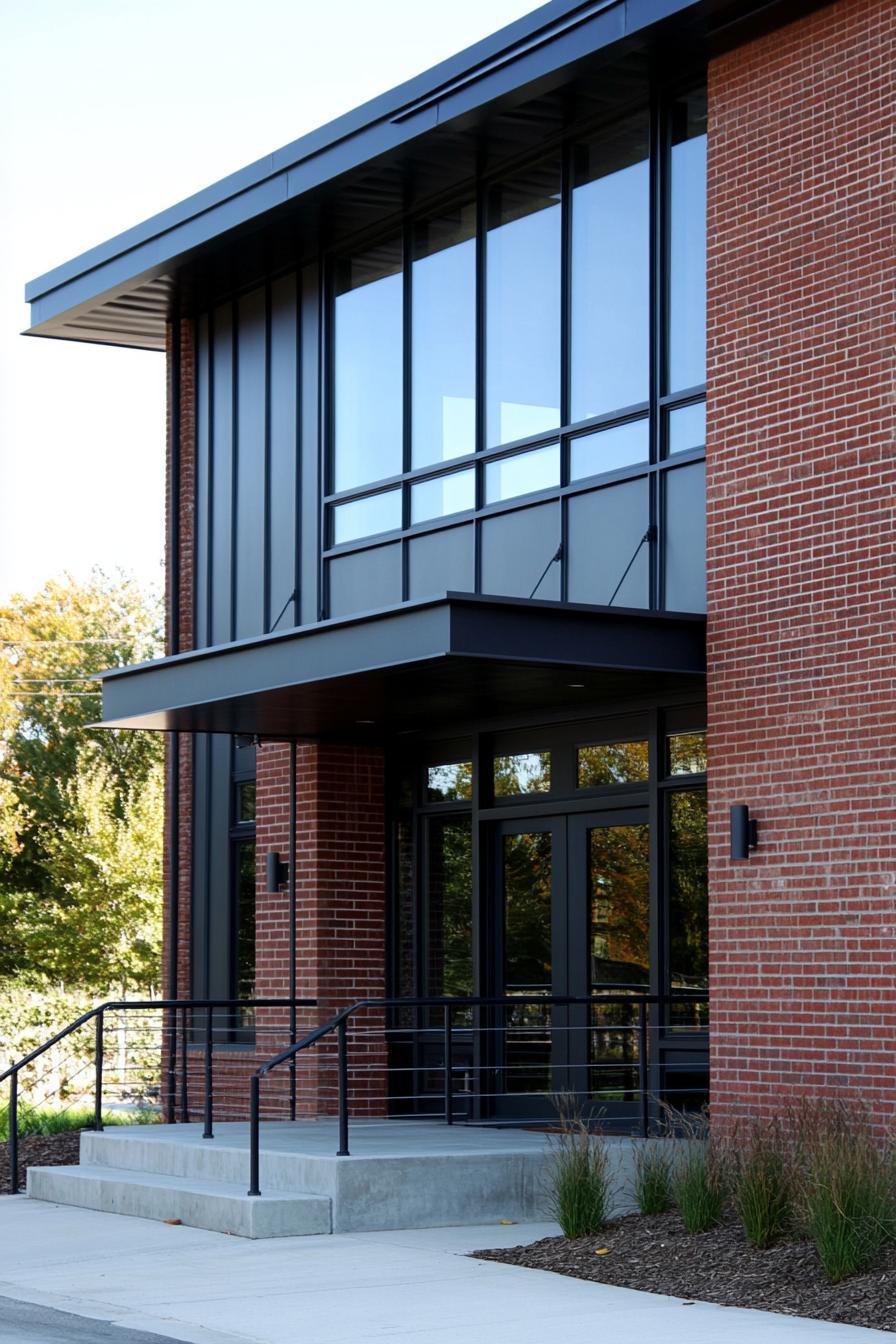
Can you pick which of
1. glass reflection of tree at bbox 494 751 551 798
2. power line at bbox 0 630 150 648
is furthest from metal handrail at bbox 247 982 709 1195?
power line at bbox 0 630 150 648

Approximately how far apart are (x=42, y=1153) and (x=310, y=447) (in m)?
6.89

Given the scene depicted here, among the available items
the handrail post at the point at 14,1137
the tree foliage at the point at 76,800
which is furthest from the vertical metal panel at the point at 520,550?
the tree foliage at the point at 76,800

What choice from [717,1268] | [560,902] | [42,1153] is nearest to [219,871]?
[42,1153]

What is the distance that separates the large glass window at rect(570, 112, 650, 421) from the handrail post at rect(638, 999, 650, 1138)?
443 centimetres

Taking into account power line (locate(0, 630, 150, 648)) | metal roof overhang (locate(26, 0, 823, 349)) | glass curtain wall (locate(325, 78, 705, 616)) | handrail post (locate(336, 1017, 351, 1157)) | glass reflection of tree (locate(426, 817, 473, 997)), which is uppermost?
power line (locate(0, 630, 150, 648))

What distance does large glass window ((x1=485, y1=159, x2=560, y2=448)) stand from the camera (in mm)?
14461

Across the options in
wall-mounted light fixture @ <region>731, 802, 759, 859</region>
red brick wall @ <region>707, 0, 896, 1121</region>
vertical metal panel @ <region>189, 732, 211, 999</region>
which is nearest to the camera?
red brick wall @ <region>707, 0, 896, 1121</region>

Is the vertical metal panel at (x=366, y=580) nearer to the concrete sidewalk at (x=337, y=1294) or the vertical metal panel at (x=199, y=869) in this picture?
the vertical metal panel at (x=199, y=869)

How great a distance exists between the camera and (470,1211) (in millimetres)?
12016

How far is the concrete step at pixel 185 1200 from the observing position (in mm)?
11422

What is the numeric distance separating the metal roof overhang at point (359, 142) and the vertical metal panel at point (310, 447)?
1004 millimetres

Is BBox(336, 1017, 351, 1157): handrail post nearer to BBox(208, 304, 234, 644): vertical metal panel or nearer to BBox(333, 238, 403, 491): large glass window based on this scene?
BBox(333, 238, 403, 491): large glass window

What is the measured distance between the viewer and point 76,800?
43.4 meters

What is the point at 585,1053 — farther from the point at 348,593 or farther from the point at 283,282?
the point at 283,282
